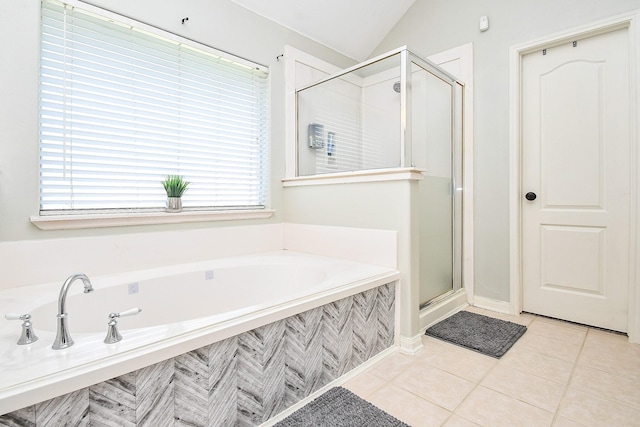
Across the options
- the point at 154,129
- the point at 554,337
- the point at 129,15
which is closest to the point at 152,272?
the point at 154,129

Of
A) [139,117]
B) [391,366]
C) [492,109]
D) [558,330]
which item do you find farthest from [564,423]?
[139,117]

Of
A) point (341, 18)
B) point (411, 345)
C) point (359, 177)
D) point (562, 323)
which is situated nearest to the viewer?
point (411, 345)

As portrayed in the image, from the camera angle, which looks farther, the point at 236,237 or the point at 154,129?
the point at 236,237

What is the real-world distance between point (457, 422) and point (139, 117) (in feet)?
7.59

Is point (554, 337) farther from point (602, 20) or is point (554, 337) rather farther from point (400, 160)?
point (602, 20)

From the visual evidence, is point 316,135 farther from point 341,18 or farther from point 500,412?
point 500,412

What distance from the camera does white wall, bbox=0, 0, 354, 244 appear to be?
1.58 meters

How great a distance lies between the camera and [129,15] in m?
1.92

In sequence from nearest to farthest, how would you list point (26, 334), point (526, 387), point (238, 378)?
point (26, 334), point (238, 378), point (526, 387)

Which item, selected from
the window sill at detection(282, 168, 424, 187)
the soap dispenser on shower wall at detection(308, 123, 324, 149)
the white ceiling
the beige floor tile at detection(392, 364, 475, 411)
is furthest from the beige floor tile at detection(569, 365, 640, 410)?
the white ceiling

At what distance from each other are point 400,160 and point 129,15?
1.83 m

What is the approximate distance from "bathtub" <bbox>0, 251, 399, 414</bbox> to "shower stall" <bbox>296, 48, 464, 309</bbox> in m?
0.67

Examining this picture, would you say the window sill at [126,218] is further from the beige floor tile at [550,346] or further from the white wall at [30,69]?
the beige floor tile at [550,346]

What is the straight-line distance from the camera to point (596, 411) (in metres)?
1.37
